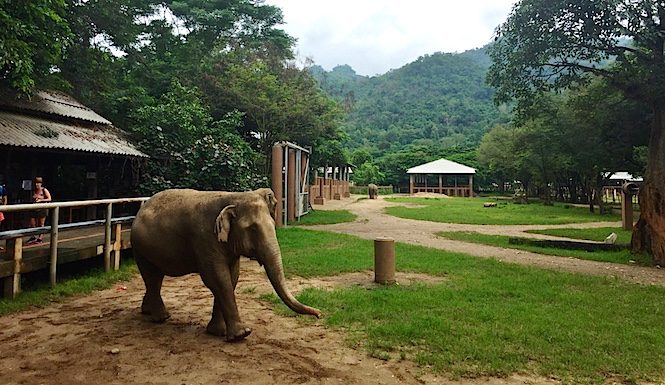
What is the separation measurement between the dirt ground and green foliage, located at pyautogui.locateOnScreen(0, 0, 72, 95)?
15.8 ft

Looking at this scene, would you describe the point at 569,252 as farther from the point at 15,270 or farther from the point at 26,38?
the point at 26,38

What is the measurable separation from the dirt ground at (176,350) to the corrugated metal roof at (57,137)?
5.33m

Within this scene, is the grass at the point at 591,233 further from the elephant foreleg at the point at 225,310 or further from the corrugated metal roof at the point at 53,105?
the corrugated metal roof at the point at 53,105

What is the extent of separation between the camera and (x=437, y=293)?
6980 mm

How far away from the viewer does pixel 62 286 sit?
286 inches

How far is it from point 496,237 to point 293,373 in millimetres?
11780

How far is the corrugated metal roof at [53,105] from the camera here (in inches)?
485

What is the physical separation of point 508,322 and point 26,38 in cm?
1093

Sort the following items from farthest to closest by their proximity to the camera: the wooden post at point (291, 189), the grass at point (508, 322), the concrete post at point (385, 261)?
the wooden post at point (291, 189)
the concrete post at point (385, 261)
the grass at point (508, 322)

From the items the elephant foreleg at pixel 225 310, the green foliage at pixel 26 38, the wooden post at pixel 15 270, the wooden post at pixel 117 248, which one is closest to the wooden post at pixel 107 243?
the wooden post at pixel 117 248

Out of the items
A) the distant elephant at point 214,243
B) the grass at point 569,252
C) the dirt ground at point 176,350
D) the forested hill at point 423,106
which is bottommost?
the dirt ground at point 176,350

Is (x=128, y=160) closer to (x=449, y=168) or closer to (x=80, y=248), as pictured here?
(x=80, y=248)

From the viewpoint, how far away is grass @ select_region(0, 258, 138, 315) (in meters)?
6.31

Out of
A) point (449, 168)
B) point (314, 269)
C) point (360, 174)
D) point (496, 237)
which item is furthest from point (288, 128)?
point (360, 174)
